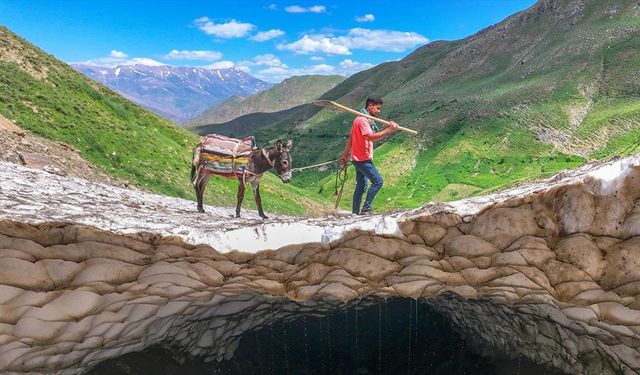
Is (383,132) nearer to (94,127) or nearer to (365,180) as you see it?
(365,180)

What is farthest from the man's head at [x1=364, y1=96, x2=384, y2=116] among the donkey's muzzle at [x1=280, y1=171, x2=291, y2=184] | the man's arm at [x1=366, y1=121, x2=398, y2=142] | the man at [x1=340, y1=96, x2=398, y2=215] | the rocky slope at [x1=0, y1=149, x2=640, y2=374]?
the rocky slope at [x1=0, y1=149, x2=640, y2=374]

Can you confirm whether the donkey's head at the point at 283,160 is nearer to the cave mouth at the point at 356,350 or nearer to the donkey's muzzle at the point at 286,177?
the donkey's muzzle at the point at 286,177

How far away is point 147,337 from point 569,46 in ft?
221

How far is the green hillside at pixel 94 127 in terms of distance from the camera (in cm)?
2534

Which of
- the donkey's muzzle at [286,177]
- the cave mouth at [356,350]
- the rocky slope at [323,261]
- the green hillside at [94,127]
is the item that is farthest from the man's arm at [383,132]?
the green hillside at [94,127]

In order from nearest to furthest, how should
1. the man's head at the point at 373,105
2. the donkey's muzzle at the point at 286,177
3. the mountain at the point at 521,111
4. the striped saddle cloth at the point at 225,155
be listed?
1. the donkey's muzzle at the point at 286,177
2. the man's head at the point at 373,105
3. the striped saddle cloth at the point at 225,155
4. the mountain at the point at 521,111

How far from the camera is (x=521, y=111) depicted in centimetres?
5103

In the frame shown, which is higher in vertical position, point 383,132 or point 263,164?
point 383,132

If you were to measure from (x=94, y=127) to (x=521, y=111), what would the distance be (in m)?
43.1

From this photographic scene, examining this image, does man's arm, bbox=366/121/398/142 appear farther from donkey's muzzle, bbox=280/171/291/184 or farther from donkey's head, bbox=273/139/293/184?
donkey's muzzle, bbox=280/171/291/184

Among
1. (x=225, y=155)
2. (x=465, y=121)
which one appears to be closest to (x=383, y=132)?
(x=225, y=155)

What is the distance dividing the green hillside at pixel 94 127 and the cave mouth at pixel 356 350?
1306 cm

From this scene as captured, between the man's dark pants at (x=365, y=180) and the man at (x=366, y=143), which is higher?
the man at (x=366, y=143)

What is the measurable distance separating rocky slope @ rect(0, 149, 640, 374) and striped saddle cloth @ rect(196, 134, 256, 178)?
2.80 meters
